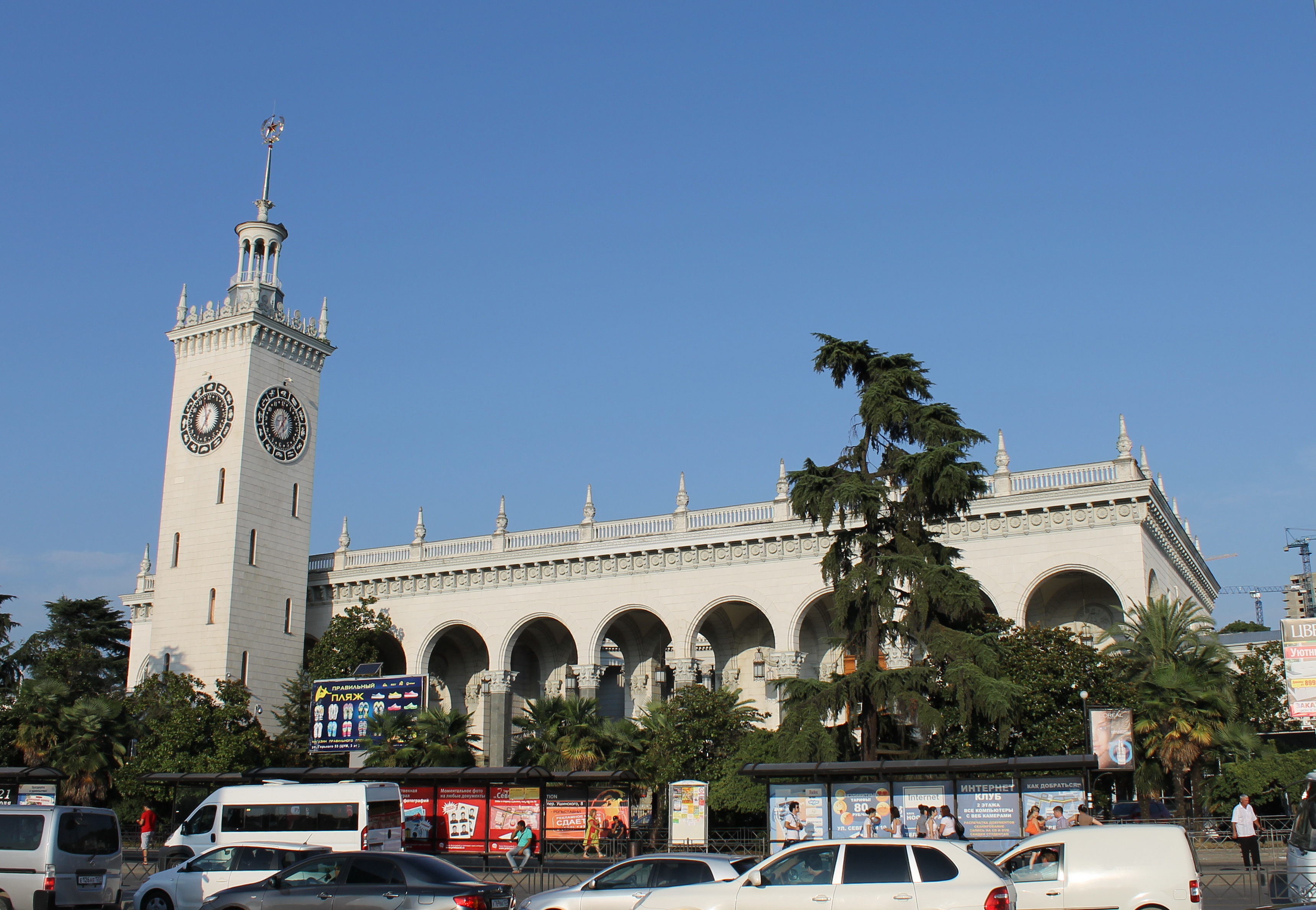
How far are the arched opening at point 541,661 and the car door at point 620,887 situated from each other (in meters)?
33.9

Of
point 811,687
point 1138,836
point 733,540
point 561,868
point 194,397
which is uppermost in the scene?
point 194,397

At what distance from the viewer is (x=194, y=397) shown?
49.1 metres

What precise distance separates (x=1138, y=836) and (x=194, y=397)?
4265cm

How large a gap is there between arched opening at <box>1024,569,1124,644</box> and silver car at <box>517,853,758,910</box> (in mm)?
25783

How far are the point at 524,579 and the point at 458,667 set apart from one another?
7316 mm

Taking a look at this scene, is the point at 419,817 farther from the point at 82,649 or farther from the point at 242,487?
the point at 82,649

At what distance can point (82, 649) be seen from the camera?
2215 inches

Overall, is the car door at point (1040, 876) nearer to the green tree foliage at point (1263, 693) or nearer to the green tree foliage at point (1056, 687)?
the green tree foliage at point (1056, 687)

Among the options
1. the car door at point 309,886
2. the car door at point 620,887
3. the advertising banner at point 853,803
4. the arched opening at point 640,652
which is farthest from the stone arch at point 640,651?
the car door at point 620,887

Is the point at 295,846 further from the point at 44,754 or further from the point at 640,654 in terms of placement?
the point at 640,654

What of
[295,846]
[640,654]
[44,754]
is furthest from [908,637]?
[44,754]

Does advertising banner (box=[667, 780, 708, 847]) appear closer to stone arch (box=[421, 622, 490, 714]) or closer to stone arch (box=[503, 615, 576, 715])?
stone arch (box=[503, 615, 576, 715])

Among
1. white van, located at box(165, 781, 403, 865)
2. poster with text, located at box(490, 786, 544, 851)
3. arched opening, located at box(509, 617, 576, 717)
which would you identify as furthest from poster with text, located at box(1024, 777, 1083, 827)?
arched opening, located at box(509, 617, 576, 717)

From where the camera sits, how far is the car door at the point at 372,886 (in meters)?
14.3
